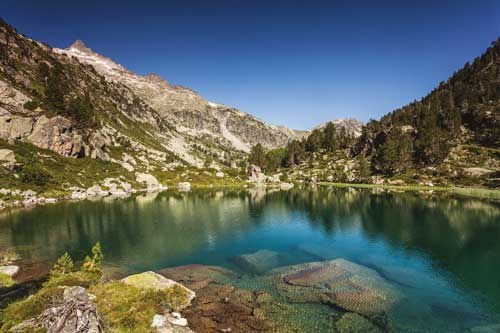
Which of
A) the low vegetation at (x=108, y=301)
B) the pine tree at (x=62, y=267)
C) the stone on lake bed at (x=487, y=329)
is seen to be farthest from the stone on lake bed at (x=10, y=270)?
the stone on lake bed at (x=487, y=329)

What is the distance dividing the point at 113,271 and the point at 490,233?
74.8 m

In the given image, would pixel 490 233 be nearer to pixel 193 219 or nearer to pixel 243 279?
pixel 243 279

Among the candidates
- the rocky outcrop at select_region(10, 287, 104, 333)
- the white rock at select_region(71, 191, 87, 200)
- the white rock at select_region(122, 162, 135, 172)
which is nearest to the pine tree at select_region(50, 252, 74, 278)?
the rocky outcrop at select_region(10, 287, 104, 333)

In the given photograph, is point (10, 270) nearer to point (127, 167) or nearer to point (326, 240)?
point (326, 240)

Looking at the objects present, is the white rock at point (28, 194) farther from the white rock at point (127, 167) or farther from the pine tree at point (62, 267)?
the pine tree at point (62, 267)

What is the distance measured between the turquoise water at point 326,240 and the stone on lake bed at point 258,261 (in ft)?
5.82

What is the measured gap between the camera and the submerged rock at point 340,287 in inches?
1163

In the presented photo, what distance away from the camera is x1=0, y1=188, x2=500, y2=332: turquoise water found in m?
32.6

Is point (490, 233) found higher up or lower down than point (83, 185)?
lower down

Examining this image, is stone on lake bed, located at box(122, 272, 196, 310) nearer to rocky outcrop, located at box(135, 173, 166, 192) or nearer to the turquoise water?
the turquoise water

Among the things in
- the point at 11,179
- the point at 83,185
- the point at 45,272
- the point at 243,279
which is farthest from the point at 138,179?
the point at 243,279

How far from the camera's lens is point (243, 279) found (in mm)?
36594

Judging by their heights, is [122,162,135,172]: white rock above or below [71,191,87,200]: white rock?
above

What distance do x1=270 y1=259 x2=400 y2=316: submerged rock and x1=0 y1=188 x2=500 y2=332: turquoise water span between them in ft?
6.53
